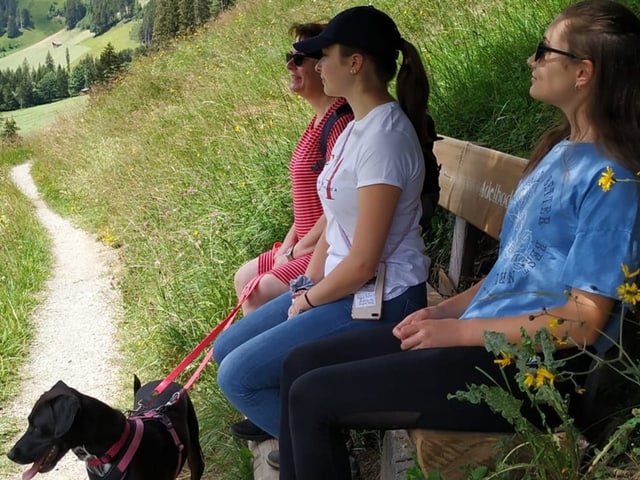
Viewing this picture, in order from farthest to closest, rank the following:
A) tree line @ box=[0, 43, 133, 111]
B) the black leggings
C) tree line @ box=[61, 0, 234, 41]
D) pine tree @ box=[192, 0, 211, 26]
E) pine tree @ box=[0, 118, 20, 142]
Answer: tree line @ box=[0, 43, 133, 111], pine tree @ box=[192, 0, 211, 26], pine tree @ box=[0, 118, 20, 142], tree line @ box=[61, 0, 234, 41], the black leggings

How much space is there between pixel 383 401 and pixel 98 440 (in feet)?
→ 5.58

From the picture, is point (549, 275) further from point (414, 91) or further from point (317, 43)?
point (317, 43)

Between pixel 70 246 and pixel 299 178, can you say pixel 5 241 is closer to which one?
pixel 70 246

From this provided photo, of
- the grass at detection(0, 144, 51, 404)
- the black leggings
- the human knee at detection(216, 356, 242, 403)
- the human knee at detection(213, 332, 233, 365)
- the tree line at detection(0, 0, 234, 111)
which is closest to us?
the black leggings

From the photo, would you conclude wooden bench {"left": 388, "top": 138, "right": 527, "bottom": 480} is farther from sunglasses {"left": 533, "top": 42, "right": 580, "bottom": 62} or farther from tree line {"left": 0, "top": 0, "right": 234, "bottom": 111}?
tree line {"left": 0, "top": 0, "right": 234, "bottom": 111}

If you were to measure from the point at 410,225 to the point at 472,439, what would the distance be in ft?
3.09

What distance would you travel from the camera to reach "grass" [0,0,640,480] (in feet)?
15.6

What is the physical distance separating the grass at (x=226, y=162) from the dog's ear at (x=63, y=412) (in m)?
0.80

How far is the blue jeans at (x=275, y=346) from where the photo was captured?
9.46 ft

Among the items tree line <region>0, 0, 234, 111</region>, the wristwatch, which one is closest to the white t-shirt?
the wristwatch

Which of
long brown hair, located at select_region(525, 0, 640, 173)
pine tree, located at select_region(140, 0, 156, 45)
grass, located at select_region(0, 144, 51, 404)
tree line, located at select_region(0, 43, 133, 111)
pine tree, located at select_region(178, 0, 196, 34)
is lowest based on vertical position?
tree line, located at select_region(0, 43, 133, 111)

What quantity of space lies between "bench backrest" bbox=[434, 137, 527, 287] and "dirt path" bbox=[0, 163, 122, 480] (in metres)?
2.34

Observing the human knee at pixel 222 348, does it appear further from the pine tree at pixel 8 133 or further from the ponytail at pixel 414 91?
the pine tree at pixel 8 133

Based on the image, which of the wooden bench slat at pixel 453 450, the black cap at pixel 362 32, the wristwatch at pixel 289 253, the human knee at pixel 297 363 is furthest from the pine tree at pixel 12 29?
the wooden bench slat at pixel 453 450
